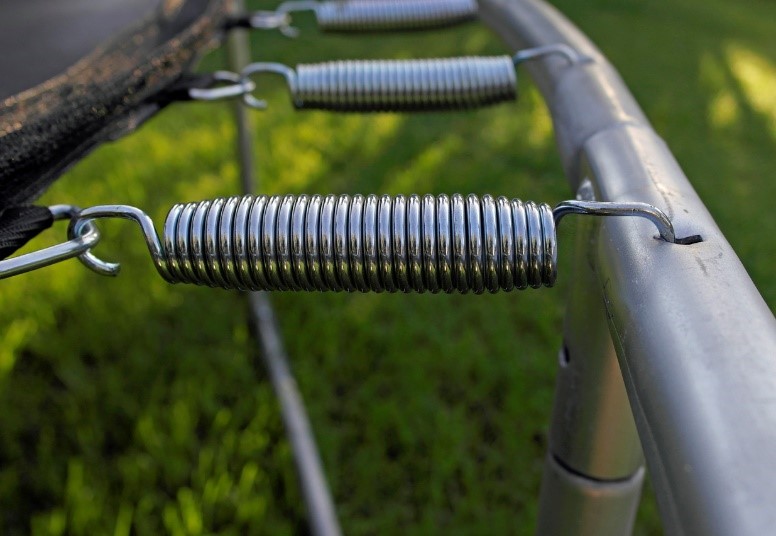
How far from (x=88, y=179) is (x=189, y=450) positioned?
0.82 metres

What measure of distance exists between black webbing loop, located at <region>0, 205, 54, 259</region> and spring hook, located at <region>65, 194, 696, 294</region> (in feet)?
0.27

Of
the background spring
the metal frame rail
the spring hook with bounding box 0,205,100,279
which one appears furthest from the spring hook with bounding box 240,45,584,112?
the spring hook with bounding box 0,205,100,279

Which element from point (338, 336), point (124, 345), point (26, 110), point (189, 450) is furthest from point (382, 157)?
point (26, 110)

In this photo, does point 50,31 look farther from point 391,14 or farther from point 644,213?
point 644,213

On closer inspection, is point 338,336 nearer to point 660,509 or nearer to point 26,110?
point 26,110

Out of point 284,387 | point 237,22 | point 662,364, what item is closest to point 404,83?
point 237,22

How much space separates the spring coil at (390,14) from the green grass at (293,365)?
0.55 meters

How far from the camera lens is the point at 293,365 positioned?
3.61 ft

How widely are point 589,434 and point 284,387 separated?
2.20 ft

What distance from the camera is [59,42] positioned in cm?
66

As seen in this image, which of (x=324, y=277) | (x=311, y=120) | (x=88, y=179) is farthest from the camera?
(x=311, y=120)

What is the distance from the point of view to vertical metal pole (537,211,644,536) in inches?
14.8

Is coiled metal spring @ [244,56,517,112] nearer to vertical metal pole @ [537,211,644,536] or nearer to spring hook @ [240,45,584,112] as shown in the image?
spring hook @ [240,45,584,112]

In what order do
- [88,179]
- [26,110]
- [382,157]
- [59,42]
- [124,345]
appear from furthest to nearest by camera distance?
[382,157]
[88,179]
[124,345]
[59,42]
[26,110]
